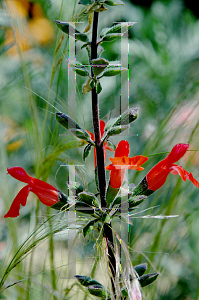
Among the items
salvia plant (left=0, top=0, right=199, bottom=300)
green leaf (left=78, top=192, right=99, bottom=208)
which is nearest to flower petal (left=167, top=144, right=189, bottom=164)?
salvia plant (left=0, top=0, right=199, bottom=300)

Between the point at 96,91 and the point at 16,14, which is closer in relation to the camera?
the point at 96,91

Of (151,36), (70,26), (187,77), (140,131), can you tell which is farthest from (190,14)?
(70,26)

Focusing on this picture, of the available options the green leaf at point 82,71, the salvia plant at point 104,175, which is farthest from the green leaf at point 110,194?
the green leaf at point 82,71

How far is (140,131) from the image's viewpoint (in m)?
0.70

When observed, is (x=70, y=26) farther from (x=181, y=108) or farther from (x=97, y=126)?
(x=181, y=108)

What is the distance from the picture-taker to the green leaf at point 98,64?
20 centimetres

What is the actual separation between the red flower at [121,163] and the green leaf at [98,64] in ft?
0.25

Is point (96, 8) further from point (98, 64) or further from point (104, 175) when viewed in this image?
point (104, 175)

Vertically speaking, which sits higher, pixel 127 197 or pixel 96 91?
pixel 96 91

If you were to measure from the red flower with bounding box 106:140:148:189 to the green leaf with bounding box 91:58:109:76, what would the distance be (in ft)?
0.25

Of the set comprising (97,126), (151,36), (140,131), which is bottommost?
(140,131)

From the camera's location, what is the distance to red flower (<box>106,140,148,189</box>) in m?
0.23

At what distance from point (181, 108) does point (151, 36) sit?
345 mm

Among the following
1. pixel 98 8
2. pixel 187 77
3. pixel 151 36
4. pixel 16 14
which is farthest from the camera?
pixel 151 36
